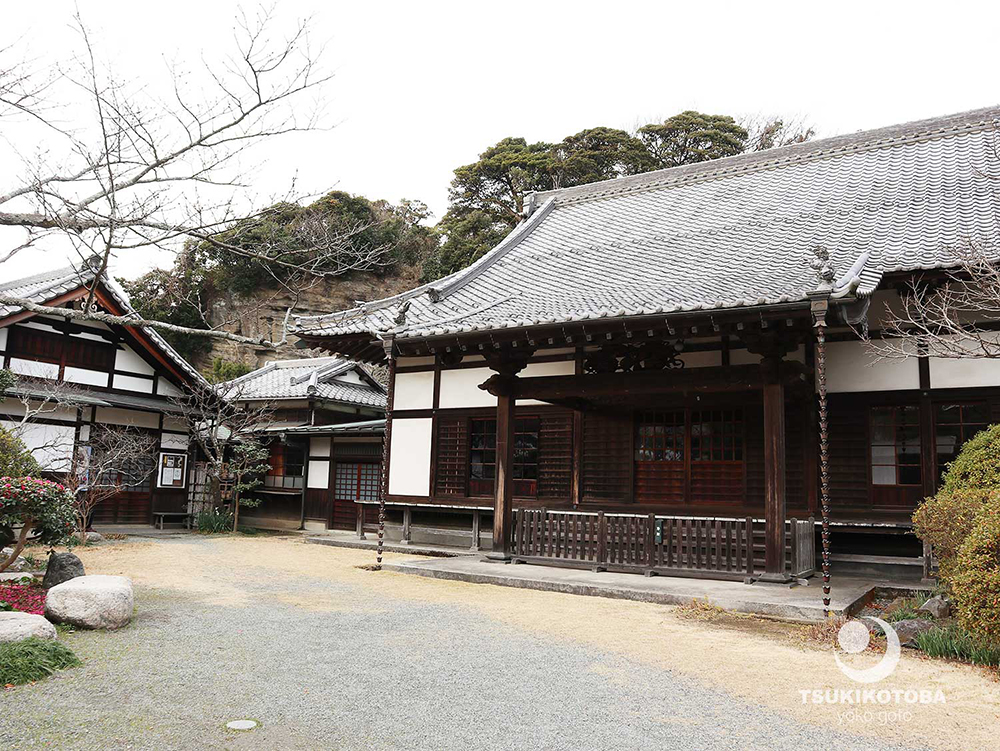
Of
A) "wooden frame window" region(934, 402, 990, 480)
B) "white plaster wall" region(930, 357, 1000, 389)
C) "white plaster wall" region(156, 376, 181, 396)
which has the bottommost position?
"wooden frame window" region(934, 402, 990, 480)

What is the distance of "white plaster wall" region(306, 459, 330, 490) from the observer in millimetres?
18812

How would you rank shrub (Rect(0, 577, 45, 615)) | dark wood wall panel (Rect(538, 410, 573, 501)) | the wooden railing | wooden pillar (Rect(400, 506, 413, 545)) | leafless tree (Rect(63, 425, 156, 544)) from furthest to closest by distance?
leafless tree (Rect(63, 425, 156, 544))
wooden pillar (Rect(400, 506, 413, 545))
dark wood wall panel (Rect(538, 410, 573, 501))
the wooden railing
shrub (Rect(0, 577, 45, 615))

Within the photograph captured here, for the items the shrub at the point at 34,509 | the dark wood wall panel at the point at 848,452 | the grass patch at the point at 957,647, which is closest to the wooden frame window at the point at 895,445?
the dark wood wall panel at the point at 848,452

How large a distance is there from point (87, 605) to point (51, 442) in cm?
1182

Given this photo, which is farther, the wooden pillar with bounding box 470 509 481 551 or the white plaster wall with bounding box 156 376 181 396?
the white plaster wall with bounding box 156 376 181 396

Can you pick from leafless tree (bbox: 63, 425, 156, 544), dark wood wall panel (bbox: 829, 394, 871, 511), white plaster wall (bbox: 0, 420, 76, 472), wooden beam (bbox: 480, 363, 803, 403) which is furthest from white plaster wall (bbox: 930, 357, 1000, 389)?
white plaster wall (bbox: 0, 420, 76, 472)

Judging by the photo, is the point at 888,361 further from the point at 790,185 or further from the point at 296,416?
the point at 296,416

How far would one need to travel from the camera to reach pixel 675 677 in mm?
5184

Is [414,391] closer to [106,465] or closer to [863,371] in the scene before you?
[106,465]

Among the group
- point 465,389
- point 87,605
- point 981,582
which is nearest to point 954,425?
point 981,582

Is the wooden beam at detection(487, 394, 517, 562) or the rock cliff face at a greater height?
the rock cliff face

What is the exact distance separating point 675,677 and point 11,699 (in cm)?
431

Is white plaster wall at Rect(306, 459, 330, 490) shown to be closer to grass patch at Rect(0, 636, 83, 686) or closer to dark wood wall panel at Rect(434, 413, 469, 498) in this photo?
dark wood wall panel at Rect(434, 413, 469, 498)

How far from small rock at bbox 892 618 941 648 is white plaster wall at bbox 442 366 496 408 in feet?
24.8
